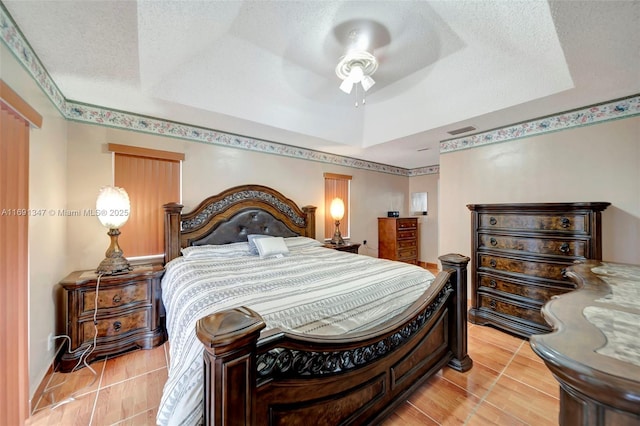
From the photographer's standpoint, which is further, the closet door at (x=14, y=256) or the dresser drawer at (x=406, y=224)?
the dresser drawer at (x=406, y=224)

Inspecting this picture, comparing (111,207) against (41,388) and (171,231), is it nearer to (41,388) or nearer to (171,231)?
(171,231)

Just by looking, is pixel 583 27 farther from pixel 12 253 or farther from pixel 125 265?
pixel 125 265

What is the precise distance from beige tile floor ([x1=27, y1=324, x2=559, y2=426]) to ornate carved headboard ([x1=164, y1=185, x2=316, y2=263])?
1.14 metres

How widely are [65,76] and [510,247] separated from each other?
4.41 metres

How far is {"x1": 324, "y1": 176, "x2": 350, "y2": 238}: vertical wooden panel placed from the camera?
436 centimetres

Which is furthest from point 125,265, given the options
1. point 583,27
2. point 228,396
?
point 583,27

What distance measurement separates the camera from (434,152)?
4.29m

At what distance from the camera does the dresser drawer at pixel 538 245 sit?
2.26m

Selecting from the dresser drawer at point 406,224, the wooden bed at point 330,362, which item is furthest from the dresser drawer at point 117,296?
the dresser drawer at point 406,224

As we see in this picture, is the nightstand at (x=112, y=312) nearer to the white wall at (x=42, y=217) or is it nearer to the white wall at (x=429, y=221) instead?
the white wall at (x=42, y=217)

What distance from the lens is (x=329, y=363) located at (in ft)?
3.91

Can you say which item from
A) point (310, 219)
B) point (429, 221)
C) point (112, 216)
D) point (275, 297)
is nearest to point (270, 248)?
point (310, 219)

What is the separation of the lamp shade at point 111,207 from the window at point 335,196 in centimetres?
282

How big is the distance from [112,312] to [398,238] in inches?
173
